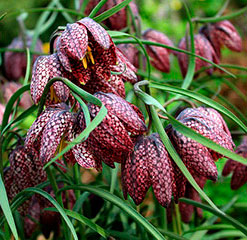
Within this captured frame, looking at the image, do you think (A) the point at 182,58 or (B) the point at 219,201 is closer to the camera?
(A) the point at 182,58

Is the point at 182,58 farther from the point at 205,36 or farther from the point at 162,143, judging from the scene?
the point at 162,143

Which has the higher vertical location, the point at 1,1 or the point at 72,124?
the point at 1,1

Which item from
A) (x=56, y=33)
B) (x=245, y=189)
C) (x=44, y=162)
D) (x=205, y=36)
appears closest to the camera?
(x=44, y=162)

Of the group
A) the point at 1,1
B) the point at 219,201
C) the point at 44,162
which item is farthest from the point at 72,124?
the point at 1,1

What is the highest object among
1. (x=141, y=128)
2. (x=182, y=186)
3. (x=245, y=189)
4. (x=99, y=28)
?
(x=99, y=28)

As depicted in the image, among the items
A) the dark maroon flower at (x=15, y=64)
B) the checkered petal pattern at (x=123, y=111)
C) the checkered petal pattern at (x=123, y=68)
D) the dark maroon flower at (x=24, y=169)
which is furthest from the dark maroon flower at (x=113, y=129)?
the dark maroon flower at (x=15, y=64)

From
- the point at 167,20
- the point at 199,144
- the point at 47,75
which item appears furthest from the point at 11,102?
the point at 167,20

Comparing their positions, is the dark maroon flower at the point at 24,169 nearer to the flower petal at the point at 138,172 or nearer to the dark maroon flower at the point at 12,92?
the flower petal at the point at 138,172
